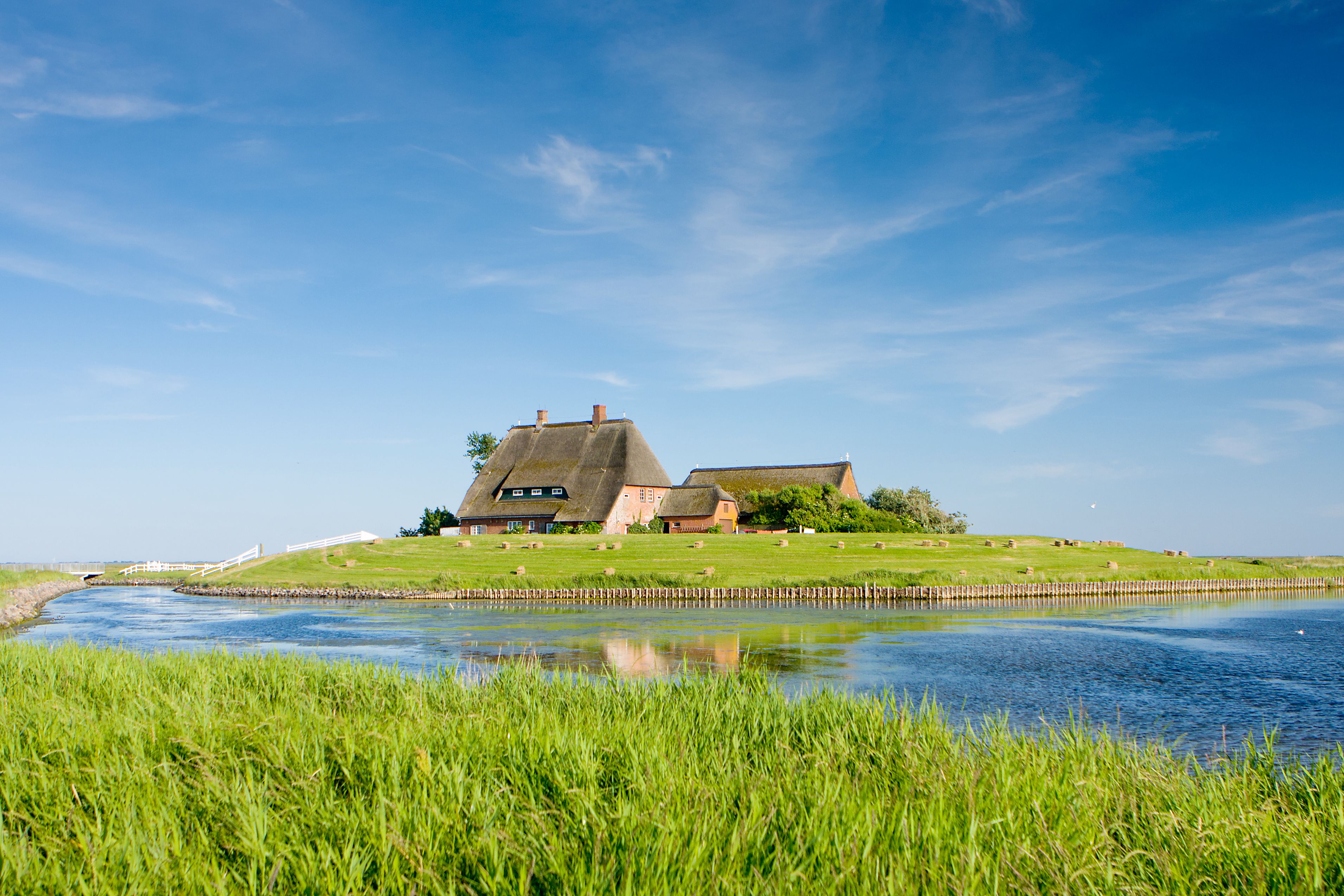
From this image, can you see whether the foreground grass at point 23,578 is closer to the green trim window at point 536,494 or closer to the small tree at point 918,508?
the green trim window at point 536,494

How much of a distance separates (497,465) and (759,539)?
27.9m

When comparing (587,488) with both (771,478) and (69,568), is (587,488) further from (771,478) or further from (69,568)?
(69,568)

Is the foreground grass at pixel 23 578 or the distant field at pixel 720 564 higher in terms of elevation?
the distant field at pixel 720 564

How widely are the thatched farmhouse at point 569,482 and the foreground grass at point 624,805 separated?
53869 millimetres

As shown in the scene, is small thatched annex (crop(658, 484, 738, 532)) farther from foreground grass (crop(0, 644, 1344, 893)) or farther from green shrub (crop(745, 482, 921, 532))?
foreground grass (crop(0, 644, 1344, 893))

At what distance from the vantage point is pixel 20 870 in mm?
4746

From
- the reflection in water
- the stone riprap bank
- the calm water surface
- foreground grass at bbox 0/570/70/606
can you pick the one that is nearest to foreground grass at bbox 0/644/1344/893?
the calm water surface

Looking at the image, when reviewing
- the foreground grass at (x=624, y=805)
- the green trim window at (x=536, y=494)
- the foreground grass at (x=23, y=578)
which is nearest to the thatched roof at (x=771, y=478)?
the green trim window at (x=536, y=494)

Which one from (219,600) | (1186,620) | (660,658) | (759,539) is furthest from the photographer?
(759,539)

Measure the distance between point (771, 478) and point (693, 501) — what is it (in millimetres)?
10863

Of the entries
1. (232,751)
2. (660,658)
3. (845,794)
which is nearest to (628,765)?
(845,794)

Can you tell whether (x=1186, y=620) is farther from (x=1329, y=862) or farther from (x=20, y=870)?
(x=20, y=870)

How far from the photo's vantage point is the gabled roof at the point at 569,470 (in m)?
64.6

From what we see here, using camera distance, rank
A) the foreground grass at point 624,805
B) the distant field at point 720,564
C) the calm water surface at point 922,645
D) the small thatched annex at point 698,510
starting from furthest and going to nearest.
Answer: the small thatched annex at point 698,510
the distant field at point 720,564
the calm water surface at point 922,645
the foreground grass at point 624,805
